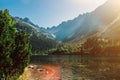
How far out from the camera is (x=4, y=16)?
6350 cm

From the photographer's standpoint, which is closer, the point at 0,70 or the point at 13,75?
the point at 0,70

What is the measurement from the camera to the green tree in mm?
60469

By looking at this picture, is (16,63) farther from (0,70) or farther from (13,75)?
(0,70)

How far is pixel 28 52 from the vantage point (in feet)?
260

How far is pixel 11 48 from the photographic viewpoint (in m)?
68.7

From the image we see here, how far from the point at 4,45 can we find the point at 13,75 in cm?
1766

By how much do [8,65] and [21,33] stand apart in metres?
16.3

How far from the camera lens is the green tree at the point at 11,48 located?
60.5m

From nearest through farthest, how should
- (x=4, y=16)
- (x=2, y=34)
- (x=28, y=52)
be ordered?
(x=2, y=34), (x=4, y=16), (x=28, y=52)

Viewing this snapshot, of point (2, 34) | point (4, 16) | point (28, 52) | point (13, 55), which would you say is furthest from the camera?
point (28, 52)

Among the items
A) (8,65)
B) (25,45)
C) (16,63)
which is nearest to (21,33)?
(25,45)

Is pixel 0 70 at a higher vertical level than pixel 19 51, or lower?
lower

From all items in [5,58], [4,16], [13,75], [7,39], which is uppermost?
[4,16]

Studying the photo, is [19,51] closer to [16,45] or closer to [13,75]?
[16,45]
